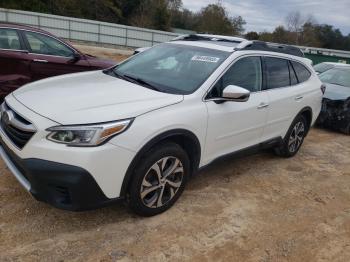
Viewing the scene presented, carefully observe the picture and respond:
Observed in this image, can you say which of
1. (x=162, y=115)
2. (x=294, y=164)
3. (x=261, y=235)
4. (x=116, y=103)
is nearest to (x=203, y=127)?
(x=162, y=115)

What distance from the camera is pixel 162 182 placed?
12.0ft

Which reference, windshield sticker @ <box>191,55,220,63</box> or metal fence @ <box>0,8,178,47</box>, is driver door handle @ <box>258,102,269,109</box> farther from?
metal fence @ <box>0,8,178,47</box>

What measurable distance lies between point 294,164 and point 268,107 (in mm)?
1449

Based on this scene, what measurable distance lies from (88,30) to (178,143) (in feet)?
85.2

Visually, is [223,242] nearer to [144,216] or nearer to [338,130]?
[144,216]

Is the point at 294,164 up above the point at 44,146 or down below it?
below

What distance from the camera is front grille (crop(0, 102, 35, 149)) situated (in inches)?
125

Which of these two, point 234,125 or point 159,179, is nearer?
point 159,179

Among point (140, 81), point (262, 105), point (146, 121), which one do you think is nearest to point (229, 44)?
point (262, 105)

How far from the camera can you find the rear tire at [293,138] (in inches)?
223

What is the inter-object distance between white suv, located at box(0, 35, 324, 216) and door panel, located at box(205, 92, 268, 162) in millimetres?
14

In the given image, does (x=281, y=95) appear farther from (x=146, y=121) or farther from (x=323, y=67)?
(x=323, y=67)

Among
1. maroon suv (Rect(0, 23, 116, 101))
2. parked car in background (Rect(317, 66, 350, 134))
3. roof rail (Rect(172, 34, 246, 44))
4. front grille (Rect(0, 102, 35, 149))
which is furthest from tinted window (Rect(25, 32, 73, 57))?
parked car in background (Rect(317, 66, 350, 134))

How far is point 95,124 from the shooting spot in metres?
3.08
